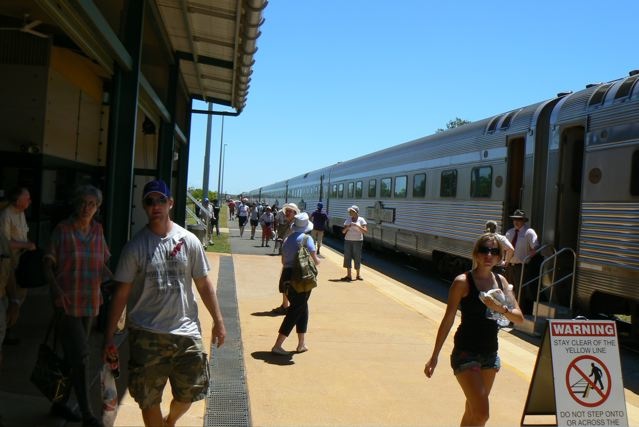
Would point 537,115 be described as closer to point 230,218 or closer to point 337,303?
point 337,303

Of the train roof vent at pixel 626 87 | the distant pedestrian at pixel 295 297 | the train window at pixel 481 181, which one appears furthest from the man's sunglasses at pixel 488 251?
the train window at pixel 481 181

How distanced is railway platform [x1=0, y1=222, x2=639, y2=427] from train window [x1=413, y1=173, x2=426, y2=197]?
5.48m

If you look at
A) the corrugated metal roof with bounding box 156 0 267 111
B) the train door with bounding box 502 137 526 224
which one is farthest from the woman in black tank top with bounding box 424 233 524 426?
the train door with bounding box 502 137 526 224

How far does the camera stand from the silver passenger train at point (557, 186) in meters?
7.98

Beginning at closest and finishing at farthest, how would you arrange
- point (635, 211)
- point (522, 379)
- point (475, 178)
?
1. point (522, 379)
2. point (635, 211)
3. point (475, 178)

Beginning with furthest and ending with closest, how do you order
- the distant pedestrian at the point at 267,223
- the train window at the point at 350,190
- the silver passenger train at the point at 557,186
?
the train window at the point at 350,190
the distant pedestrian at the point at 267,223
the silver passenger train at the point at 557,186

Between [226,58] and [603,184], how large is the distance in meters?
6.09

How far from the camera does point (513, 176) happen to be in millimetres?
11352

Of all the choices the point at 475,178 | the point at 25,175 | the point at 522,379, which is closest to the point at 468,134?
the point at 475,178

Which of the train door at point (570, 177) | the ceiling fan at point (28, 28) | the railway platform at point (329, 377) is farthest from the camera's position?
the train door at point (570, 177)

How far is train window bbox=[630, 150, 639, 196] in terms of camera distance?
7.77m

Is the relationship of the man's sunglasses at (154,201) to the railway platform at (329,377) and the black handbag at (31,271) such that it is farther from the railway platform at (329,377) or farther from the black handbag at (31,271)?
the railway platform at (329,377)

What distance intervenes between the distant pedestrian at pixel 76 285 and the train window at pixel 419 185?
11.7 meters

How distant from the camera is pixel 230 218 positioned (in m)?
48.5
